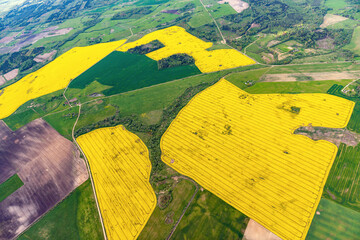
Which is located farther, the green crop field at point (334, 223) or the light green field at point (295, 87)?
the light green field at point (295, 87)

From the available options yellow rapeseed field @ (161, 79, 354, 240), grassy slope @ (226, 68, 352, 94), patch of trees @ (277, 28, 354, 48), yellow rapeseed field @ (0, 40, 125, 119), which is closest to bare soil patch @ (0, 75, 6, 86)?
yellow rapeseed field @ (0, 40, 125, 119)

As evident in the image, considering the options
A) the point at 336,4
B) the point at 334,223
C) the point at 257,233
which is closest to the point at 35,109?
the point at 257,233

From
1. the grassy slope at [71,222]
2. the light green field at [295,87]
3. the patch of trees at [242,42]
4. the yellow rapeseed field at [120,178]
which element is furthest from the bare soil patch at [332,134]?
the patch of trees at [242,42]

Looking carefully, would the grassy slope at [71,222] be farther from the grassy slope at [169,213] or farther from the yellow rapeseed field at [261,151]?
the yellow rapeseed field at [261,151]

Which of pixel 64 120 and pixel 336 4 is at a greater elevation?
pixel 64 120

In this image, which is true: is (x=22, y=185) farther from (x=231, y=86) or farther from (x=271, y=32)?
(x=271, y=32)

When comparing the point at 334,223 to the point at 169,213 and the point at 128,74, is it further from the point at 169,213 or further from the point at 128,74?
the point at 128,74

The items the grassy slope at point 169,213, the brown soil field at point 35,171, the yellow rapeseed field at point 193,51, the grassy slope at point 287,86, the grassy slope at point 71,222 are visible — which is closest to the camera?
the grassy slope at point 169,213
